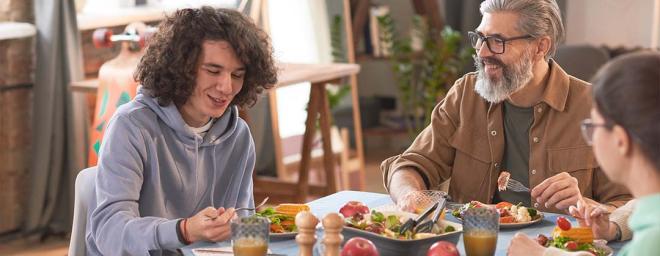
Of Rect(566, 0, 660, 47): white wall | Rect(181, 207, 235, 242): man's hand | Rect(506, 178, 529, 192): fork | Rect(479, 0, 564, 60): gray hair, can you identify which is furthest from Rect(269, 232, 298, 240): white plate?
Rect(566, 0, 660, 47): white wall

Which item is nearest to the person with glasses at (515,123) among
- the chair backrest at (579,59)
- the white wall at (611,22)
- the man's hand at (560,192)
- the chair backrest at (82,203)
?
the man's hand at (560,192)


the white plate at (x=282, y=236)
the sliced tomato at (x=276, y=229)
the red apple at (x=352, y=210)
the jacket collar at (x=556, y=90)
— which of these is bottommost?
the white plate at (x=282, y=236)

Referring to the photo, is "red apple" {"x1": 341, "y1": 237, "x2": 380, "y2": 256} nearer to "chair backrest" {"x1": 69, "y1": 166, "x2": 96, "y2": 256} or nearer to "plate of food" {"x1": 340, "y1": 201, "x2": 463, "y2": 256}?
"plate of food" {"x1": 340, "y1": 201, "x2": 463, "y2": 256}

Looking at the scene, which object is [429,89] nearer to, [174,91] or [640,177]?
[174,91]

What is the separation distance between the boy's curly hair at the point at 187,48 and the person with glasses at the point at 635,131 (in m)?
1.19

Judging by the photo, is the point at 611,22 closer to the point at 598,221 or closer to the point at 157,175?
the point at 598,221

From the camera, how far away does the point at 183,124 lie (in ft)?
8.75

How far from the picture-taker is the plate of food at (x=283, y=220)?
2.42 meters

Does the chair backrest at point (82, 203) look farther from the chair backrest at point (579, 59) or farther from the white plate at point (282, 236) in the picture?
the chair backrest at point (579, 59)

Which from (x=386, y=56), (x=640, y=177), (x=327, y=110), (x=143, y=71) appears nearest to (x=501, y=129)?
(x=143, y=71)

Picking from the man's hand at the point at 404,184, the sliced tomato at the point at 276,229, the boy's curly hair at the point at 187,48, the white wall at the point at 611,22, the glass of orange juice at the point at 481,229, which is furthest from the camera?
the white wall at the point at 611,22

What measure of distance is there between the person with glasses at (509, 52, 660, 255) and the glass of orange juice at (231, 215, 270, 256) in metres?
0.67

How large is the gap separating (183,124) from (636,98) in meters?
1.31

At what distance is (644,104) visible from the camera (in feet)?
5.28
